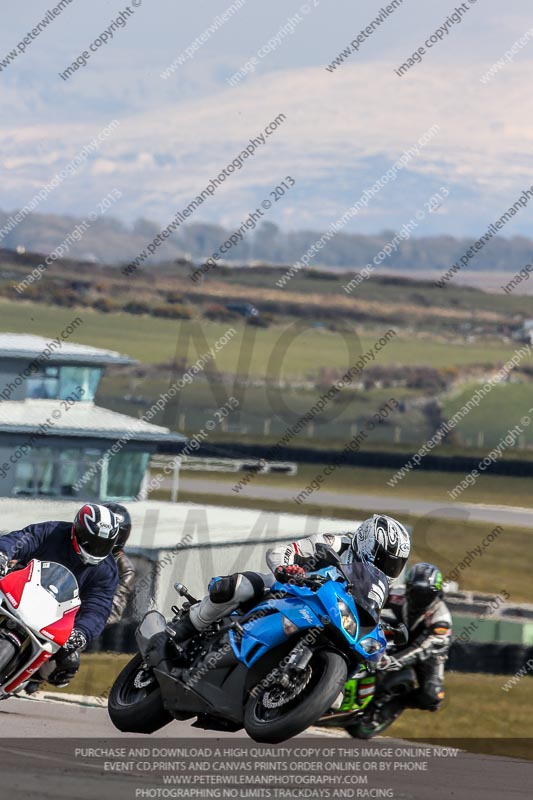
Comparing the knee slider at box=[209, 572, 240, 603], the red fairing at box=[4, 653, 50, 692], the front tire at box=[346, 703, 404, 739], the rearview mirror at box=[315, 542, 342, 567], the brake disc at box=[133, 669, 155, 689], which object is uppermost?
the rearview mirror at box=[315, 542, 342, 567]

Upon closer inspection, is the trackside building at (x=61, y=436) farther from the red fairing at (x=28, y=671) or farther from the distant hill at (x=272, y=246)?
the distant hill at (x=272, y=246)

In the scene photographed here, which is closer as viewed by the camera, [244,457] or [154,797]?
[154,797]

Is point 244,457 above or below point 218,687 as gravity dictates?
→ below

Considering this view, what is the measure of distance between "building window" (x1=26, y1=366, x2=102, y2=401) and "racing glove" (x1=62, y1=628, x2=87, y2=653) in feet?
94.2

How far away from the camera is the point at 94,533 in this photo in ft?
33.8

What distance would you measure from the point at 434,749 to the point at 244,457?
6110 centimetres

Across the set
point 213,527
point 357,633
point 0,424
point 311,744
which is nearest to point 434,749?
point 311,744

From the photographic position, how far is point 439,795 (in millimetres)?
9734

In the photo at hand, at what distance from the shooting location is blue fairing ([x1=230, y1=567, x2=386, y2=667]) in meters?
9.38

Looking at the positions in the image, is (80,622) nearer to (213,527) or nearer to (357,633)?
(357,633)

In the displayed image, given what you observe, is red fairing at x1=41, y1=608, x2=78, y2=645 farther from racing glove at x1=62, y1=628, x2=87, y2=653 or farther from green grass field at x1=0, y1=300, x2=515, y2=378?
green grass field at x1=0, y1=300, x2=515, y2=378

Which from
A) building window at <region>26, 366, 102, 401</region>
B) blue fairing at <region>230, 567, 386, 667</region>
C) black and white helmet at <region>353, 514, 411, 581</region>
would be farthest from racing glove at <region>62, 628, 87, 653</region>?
building window at <region>26, 366, 102, 401</region>

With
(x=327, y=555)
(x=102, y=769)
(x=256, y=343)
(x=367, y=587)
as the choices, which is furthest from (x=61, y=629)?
(x=256, y=343)

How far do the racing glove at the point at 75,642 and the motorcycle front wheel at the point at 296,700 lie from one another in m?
1.50
